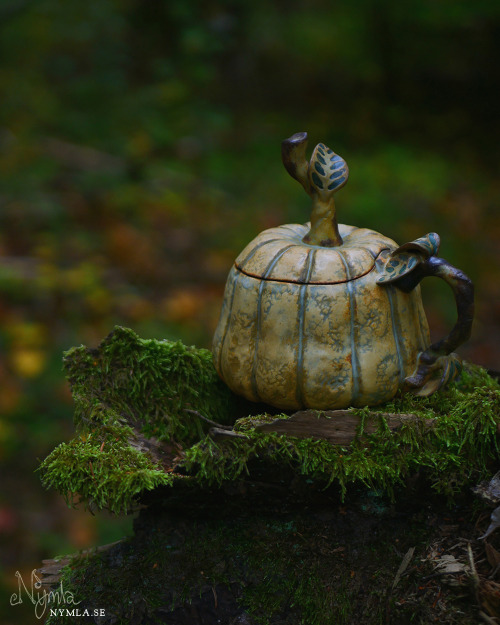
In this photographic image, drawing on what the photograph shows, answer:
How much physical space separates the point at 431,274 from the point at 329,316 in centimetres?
40

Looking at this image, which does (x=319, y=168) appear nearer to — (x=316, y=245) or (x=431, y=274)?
(x=316, y=245)

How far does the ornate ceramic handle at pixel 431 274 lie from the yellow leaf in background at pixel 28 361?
319cm

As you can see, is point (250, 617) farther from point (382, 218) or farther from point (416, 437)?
point (382, 218)

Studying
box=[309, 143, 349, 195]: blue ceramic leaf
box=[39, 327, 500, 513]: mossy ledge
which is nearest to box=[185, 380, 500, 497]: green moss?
box=[39, 327, 500, 513]: mossy ledge

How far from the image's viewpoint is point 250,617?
7.66 feet

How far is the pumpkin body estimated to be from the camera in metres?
2.46

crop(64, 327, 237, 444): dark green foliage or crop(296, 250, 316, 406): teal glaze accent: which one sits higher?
crop(296, 250, 316, 406): teal glaze accent

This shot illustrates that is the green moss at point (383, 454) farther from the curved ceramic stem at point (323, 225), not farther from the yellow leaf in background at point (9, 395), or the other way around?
the yellow leaf in background at point (9, 395)

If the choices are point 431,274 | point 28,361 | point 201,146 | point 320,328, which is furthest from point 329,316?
point 201,146

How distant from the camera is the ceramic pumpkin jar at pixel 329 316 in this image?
96.8 inches

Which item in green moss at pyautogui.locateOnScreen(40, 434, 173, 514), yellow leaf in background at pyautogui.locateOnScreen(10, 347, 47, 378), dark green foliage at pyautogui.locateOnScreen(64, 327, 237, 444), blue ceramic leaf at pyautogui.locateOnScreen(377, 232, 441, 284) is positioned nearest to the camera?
green moss at pyautogui.locateOnScreen(40, 434, 173, 514)

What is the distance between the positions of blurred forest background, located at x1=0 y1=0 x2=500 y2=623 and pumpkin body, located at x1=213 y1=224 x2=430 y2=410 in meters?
2.70

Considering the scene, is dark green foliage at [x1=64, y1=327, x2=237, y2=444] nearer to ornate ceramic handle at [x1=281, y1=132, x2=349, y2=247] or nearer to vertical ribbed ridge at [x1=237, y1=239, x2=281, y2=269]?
vertical ribbed ridge at [x1=237, y1=239, x2=281, y2=269]

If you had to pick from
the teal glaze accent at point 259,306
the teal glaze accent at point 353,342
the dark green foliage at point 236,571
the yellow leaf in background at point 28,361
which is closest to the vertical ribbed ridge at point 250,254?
the teal glaze accent at point 259,306
